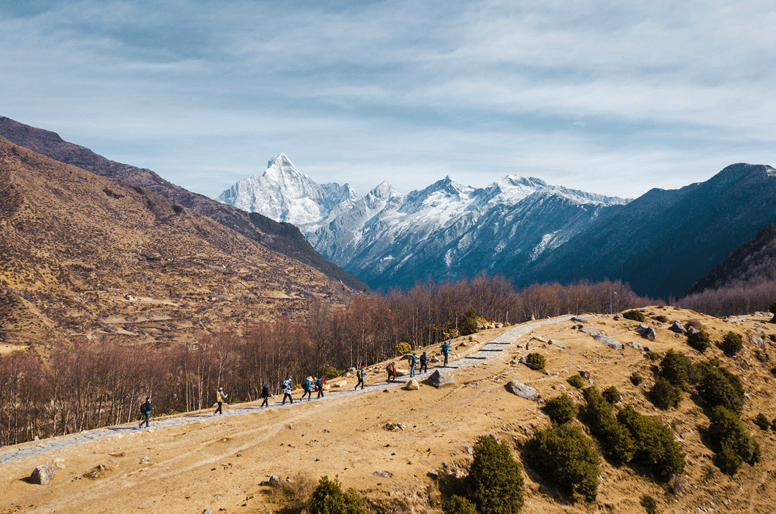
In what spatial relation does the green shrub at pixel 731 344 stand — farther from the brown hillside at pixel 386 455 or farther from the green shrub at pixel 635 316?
the green shrub at pixel 635 316

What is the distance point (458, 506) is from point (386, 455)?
4.93 meters

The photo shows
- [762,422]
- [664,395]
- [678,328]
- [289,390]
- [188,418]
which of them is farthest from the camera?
[678,328]

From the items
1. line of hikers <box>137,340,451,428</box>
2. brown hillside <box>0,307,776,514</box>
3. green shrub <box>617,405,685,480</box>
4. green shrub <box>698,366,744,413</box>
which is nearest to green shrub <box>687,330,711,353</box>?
green shrub <box>698,366,744,413</box>

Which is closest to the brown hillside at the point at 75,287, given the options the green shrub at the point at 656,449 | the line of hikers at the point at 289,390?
the line of hikers at the point at 289,390

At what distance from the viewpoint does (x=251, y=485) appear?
69.6 ft

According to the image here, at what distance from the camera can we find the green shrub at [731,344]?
54344mm

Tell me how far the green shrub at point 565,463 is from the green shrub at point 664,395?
17443 millimetres

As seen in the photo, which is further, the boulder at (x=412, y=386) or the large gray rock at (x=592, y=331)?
the large gray rock at (x=592, y=331)

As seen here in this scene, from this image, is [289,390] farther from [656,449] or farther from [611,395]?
[656,449]

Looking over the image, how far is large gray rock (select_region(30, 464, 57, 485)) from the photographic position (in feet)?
73.6

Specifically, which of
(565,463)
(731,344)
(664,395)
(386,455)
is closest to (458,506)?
(386,455)

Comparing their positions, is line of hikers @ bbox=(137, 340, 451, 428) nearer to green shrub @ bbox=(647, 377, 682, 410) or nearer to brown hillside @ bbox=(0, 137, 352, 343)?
green shrub @ bbox=(647, 377, 682, 410)

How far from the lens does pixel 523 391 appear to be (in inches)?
1414

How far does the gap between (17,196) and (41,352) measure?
10895 centimetres
